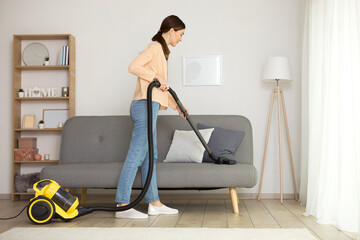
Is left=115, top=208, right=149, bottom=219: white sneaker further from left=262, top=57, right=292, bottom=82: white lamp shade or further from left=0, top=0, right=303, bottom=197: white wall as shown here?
left=262, top=57, right=292, bottom=82: white lamp shade

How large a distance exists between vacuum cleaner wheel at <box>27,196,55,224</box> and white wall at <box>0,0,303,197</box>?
6.06ft

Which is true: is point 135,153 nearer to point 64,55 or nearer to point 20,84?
point 64,55

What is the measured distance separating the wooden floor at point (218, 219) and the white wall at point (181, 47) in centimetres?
75

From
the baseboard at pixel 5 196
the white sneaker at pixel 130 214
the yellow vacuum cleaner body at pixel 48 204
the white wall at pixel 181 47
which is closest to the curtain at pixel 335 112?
the white wall at pixel 181 47

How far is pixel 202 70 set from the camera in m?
4.45

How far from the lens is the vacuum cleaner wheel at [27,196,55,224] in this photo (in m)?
2.77

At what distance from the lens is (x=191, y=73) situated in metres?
4.46

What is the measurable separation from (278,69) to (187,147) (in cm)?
119

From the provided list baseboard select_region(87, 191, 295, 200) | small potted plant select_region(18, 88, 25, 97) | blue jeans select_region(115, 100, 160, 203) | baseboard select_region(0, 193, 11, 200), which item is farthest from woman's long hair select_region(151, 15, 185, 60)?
baseboard select_region(0, 193, 11, 200)

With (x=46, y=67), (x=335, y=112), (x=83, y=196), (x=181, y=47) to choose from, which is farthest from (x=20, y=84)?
(x=335, y=112)

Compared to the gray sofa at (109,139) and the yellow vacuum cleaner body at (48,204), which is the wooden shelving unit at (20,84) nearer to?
the gray sofa at (109,139)

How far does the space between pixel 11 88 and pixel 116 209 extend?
232cm

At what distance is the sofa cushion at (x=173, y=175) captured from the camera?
329cm

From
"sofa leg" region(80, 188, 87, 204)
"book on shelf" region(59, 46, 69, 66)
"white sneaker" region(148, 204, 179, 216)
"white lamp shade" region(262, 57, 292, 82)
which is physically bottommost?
"sofa leg" region(80, 188, 87, 204)
